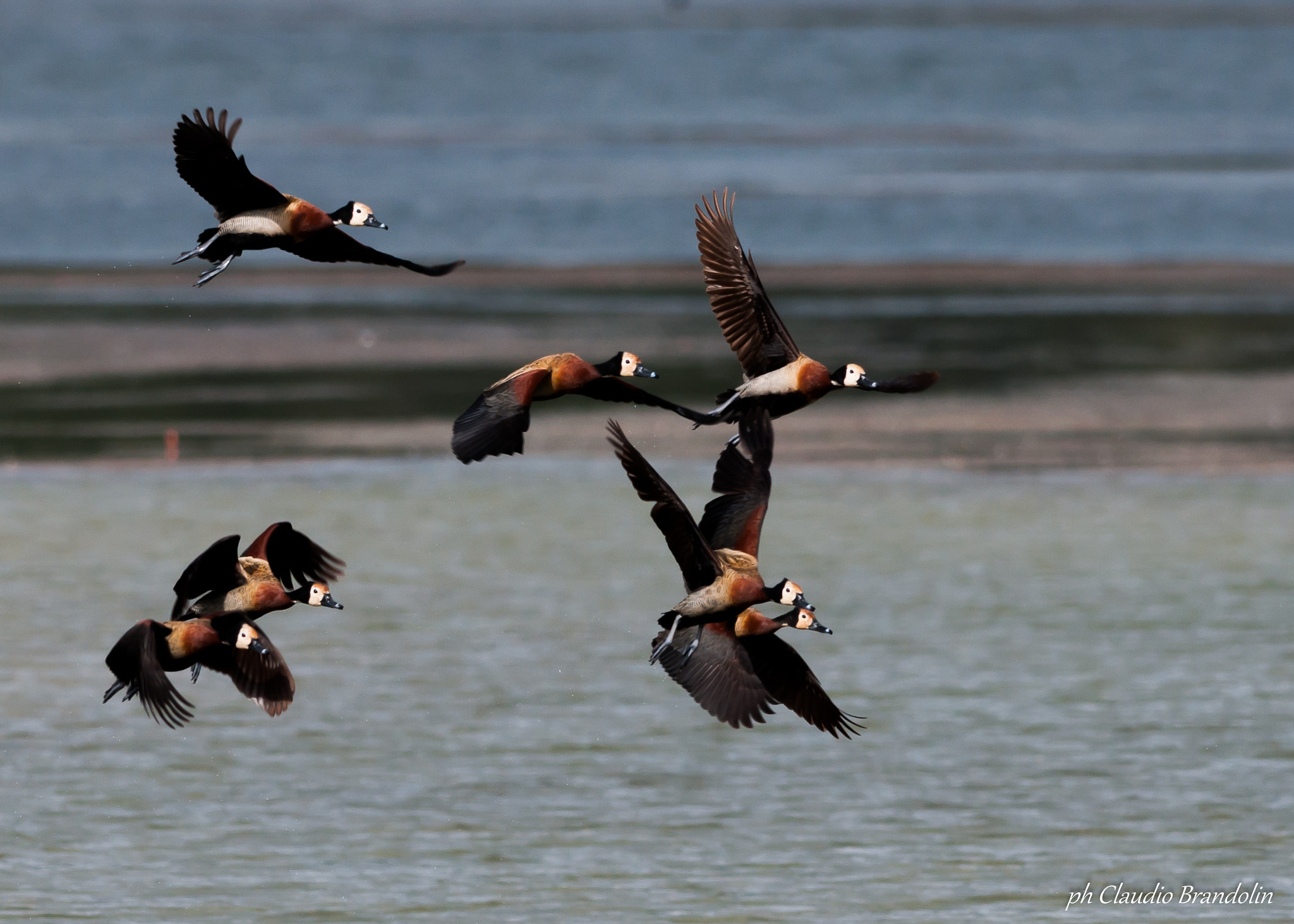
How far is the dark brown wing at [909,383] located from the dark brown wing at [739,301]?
86 cm

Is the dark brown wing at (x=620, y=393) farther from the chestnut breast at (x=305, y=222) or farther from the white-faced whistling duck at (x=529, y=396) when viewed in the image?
the chestnut breast at (x=305, y=222)

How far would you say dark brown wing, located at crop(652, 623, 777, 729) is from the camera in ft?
42.0

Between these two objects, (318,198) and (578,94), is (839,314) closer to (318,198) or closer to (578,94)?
(318,198)

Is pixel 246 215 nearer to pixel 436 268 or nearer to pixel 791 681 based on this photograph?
pixel 436 268

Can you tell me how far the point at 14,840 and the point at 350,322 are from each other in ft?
118

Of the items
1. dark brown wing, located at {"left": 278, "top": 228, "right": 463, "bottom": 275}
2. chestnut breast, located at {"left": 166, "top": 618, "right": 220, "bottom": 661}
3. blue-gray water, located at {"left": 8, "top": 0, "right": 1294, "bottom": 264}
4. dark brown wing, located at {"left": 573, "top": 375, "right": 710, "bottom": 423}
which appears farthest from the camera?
blue-gray water, located at {"left": 8, "top": 0, "right": 1294, "bottom": 264}

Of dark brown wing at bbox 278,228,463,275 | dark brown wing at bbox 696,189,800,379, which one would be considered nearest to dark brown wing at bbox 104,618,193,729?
dark brown wing at bbox 278,228,463,275

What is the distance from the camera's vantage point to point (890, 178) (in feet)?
261

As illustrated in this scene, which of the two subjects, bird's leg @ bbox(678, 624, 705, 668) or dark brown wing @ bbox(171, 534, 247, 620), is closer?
bird's leg @ bbox(678, 624, 705, 668)

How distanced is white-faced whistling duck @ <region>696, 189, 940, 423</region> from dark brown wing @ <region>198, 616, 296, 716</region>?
2.49m

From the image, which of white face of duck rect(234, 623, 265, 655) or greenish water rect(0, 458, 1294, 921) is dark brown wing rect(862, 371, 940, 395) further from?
greenish water rect(0, 458, 1294, 921)

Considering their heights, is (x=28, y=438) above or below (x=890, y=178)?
below

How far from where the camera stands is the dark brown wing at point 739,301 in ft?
41.5

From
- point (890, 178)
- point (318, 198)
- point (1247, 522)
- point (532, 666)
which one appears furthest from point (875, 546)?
point (890, 178)
